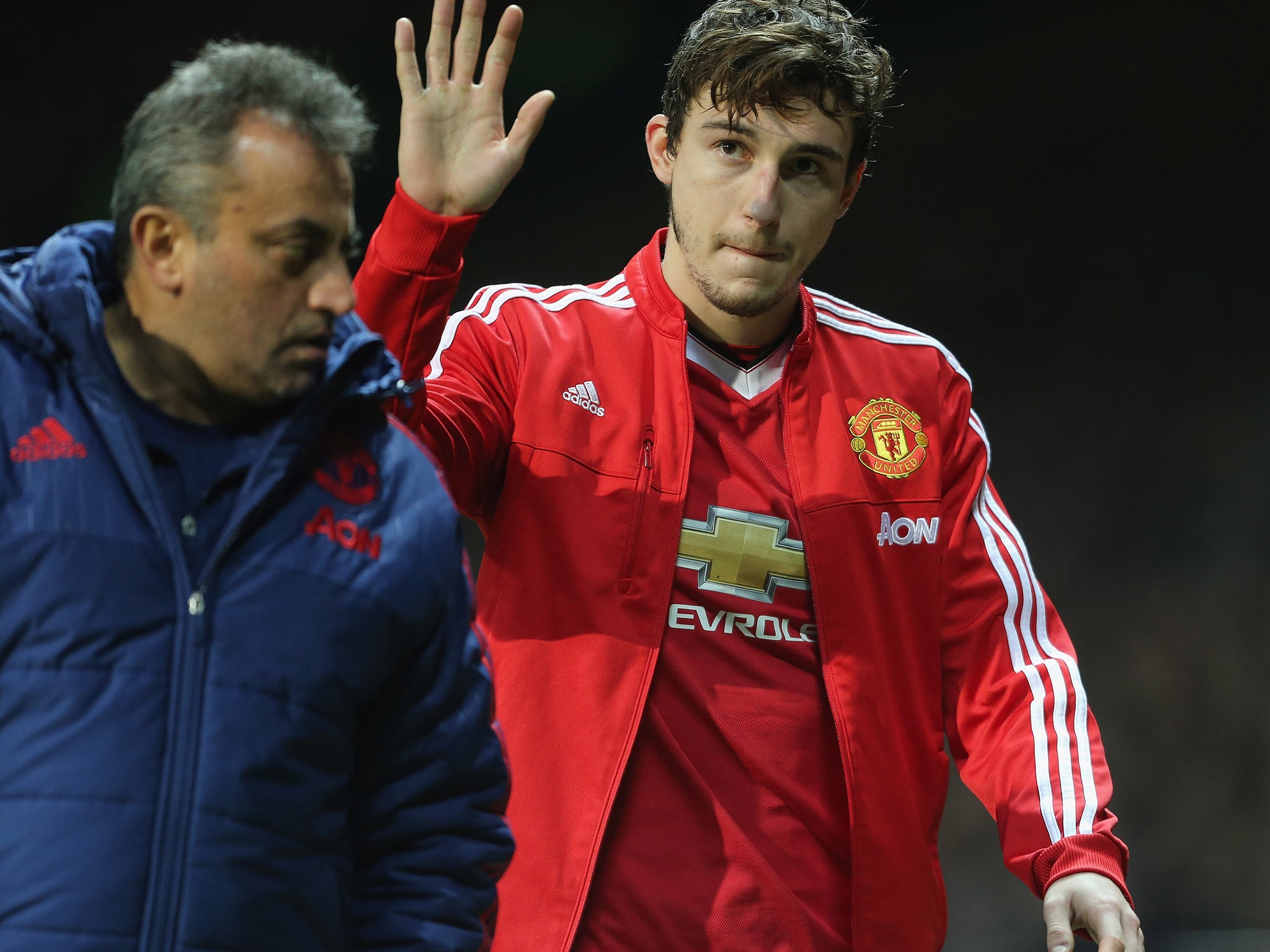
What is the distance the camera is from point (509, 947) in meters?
1.50

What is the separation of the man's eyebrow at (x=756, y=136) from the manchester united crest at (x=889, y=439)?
0.29m

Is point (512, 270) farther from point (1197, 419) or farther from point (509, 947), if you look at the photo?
point (509, 947)

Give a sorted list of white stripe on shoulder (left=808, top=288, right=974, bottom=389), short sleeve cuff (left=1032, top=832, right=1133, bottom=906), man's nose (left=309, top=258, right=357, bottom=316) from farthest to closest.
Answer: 1. white stripe on shoulder (left=808, top=288, right=974, bottom=389)
2. short sleeve cuff (left=1032, top=832, right=1133, bottom=906)
3. man's nose (left=309, top=258, right=357, bottom=316)

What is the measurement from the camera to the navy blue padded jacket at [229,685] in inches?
37.0

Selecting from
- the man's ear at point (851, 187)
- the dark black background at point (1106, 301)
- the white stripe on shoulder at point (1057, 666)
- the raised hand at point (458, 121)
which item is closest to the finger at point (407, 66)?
the raised hand at point (458, 121)

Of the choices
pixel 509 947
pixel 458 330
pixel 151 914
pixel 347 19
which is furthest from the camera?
pixel 347 19

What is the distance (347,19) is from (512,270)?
0.65 meters

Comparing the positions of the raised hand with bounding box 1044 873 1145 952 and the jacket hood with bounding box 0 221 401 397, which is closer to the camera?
the jacket hood with bounding box 0 221 401 397

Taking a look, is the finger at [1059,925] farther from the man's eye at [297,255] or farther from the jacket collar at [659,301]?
the man's eye at [297,255]

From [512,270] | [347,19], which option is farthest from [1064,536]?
[347,19]

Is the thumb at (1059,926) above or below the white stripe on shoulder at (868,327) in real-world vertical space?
below

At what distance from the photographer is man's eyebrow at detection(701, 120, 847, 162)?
1655 millimetres

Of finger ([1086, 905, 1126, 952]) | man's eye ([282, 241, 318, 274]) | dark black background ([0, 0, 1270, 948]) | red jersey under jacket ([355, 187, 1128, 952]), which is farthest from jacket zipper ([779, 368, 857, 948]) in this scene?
dark black background ([0, 0, 1270, 948])

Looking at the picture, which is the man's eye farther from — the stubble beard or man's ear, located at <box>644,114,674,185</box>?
man's ear, located at <box>644,114,674,185</box>
